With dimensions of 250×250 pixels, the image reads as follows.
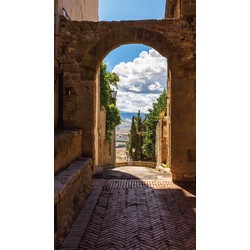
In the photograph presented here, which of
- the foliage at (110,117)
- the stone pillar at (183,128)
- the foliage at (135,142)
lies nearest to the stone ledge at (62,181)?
the stone pillar at (183,128)

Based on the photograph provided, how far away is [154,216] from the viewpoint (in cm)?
430

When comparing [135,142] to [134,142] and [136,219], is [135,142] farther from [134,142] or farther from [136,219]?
[136,219]

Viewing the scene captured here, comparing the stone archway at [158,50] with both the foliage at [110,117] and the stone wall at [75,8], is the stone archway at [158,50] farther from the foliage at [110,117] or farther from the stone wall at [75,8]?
the foliage at [110,117]

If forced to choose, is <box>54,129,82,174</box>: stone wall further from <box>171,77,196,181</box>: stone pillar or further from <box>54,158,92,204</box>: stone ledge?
<box>171,77,196,181</box>: stone pillar

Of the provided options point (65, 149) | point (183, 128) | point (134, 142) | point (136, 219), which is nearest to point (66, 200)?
point (65, 149)

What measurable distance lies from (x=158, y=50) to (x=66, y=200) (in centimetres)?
457

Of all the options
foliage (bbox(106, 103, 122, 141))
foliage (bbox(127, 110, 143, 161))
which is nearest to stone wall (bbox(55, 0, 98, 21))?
foliage (bbox(106, 103, 122, 141))

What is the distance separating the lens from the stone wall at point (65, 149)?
3.82 m

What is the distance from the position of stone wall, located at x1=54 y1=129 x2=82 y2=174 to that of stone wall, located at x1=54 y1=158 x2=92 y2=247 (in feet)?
0.62

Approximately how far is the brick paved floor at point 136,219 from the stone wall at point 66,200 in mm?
138

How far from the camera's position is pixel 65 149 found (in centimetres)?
438

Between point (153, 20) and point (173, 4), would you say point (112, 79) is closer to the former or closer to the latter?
point (173, 4)
